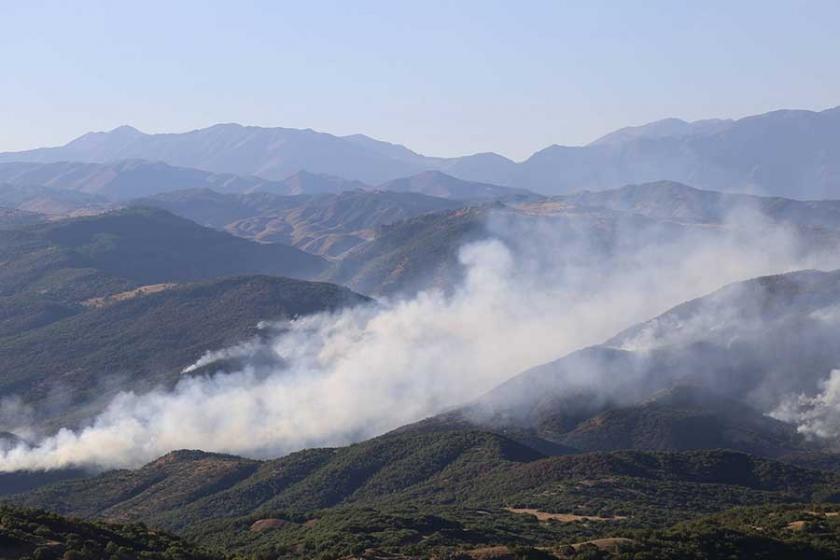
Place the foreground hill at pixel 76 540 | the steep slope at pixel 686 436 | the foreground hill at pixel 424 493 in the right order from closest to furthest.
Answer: the foreground hill at pixel 76 540, the foreground hill at pixel 424 493, the steep slope at pixel 686 436

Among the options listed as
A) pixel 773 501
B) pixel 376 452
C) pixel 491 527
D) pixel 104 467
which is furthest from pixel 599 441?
pixel 491 527

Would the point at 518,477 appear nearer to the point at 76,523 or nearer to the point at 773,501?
the point at 773,501

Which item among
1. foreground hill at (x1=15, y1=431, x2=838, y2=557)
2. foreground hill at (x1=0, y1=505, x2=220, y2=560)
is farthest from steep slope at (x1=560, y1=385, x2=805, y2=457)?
foreground hill at (x1=0, y1=505, x2=220, y2=560)

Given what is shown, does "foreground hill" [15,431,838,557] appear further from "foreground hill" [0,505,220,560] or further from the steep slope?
the steep slope

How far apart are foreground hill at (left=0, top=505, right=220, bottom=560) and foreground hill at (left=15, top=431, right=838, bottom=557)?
14.0m

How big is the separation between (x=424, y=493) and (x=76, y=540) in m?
79.3

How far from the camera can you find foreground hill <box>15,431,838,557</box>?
107 metres

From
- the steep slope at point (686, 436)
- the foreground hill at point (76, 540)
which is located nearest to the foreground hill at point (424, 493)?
the foreground hill at point (76, 540)

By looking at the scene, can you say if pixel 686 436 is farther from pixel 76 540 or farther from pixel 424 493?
pixel 76 540

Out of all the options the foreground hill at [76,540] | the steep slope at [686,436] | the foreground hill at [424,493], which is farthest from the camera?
the steep slope at [686,436]

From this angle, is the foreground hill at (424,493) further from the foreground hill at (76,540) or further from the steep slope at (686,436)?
the steep slope at (686,436)

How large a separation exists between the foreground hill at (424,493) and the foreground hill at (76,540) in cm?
1400

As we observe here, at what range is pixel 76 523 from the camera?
7894 cm

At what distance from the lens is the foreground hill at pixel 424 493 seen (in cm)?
10656
